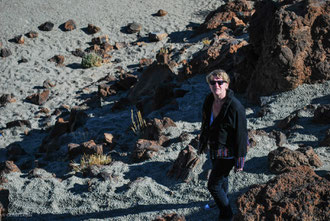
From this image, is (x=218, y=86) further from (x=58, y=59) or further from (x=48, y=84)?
(x=58, y=59)

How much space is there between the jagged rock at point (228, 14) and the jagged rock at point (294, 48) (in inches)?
274

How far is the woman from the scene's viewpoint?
4.30 meters

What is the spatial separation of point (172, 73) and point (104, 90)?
2.16 metres

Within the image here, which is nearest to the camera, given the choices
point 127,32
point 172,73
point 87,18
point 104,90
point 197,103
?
point 197,103

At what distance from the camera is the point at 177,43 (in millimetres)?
15688

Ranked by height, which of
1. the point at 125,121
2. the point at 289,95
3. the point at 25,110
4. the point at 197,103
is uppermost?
the point at 289,95

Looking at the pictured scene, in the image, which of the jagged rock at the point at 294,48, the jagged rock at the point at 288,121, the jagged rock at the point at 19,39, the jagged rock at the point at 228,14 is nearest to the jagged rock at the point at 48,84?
the jagged rock at the point at 19,39

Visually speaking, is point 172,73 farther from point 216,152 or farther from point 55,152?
point 216,152

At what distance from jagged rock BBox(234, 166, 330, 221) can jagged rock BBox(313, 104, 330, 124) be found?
2.44 meters

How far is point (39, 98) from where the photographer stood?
42.5ft

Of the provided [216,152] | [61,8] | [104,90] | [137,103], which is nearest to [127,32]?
[61,8]

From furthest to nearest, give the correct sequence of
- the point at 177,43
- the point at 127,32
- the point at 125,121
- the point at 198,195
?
the point at 127,32 < the point at 177,43 < the point at 125,121 < the point at 198,195

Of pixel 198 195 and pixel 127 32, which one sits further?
pixel 127 32

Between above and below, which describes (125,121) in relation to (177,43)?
below
